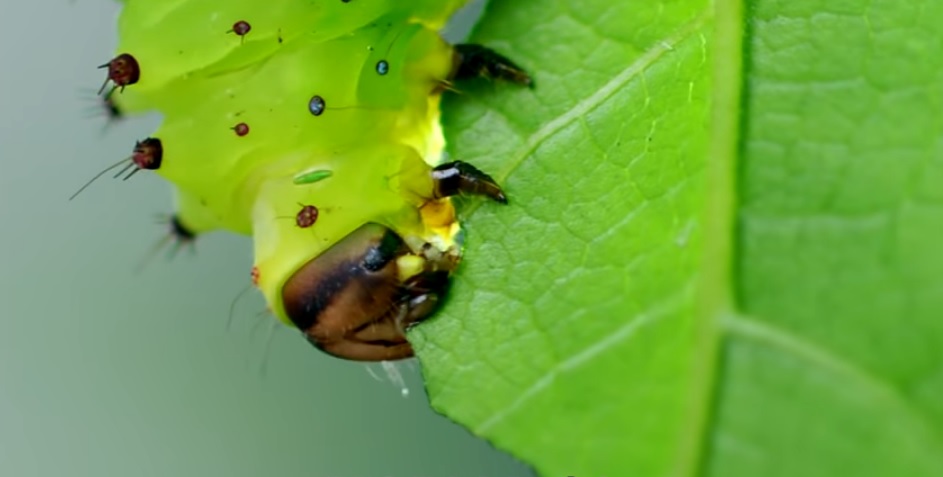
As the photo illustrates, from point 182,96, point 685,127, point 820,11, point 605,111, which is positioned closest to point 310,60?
point 182,96

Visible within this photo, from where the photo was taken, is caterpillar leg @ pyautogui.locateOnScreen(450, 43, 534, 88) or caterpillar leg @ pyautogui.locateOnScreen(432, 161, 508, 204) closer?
caterpillar leg @ pyautogui.locateOnScreen(432, 161, 508, 204)

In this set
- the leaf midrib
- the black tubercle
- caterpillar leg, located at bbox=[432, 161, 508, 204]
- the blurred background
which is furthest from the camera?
the blurred background

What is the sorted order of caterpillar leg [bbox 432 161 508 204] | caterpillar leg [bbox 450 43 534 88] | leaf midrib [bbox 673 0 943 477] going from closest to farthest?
1. leaf midrib [bbox 673 0 943 477]
2. caterpillar leg [bbox 432 161 508 204]
3. caterpillar leg [bbox 450 43 534 88]

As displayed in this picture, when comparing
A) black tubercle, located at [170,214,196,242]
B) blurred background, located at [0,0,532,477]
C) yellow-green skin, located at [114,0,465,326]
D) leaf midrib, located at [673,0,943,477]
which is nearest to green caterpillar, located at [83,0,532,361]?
yellow-green skin, located at [114,0,465,326]

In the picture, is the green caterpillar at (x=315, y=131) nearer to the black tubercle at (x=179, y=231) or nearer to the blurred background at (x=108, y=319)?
the black tubercle at (x=179, y=231)

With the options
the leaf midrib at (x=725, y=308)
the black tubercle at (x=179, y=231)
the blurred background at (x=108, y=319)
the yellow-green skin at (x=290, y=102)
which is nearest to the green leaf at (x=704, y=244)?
the leaf midrib at (x=725, y=308)

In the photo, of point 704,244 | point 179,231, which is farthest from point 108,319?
point 704,244

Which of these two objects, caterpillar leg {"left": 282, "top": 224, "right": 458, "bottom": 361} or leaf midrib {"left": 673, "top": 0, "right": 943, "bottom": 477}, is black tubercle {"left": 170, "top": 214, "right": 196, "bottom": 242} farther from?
leaf midrib {"left": 673, "top": 0, "right": 943, "bottom": 477}

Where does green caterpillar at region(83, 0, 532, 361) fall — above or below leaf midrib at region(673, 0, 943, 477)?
below

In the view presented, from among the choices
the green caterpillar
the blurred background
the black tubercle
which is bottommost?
the blurred background
